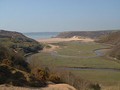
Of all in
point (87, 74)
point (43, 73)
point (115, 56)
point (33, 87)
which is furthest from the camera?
point (115, 56)

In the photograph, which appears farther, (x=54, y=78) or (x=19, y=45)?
(x=19, y=45)

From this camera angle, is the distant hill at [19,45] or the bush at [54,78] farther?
the distant hill at [19,45]

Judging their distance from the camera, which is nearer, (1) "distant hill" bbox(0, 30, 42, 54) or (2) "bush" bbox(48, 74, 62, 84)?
(2) "bush" bbox(48, 74, 62, 84)

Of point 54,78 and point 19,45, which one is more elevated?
point 54,78

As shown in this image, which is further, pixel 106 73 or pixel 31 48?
pixel 31 48

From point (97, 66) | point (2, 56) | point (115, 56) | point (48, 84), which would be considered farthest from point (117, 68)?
point (48, 84)

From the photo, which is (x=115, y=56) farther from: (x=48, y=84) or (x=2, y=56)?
(x=48, y=84)

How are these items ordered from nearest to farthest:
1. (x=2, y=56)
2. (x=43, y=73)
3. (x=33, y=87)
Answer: (x=33, y=87) → (x=43, y=73) → (x=2, y=56)

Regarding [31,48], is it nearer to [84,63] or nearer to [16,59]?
[84,63]

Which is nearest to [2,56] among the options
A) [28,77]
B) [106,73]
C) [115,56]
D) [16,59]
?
[16,59]

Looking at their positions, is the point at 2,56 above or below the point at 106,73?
above
